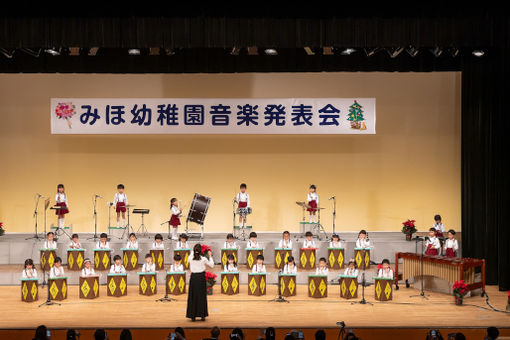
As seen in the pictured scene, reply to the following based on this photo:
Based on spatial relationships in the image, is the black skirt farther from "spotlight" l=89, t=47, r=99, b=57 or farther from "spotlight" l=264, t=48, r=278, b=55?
"spotlight" l=89, t=47, r=99, b=57

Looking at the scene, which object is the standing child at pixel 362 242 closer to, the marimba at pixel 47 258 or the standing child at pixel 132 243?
the standing child at pixel 132 243

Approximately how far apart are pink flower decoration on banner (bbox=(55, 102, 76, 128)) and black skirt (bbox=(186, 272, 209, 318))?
19.5 feet

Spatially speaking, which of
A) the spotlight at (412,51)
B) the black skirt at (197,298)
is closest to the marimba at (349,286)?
the black skirt at (197,298)

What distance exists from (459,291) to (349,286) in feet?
6.34

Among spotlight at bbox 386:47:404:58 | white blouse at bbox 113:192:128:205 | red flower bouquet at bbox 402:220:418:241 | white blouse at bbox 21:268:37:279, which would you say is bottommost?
white blouse at bbox 21:268:37:279

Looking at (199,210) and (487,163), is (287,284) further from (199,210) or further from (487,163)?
(487,163)

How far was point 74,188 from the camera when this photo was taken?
1581cm

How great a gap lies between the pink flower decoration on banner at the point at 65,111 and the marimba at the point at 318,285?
21.7 ft

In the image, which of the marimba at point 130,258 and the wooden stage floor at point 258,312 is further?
the marimba at point 130,258

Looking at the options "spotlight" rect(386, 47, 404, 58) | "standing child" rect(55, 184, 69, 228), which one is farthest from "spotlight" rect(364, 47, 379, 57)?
"standing child" rect(55, 184, 69, 228)

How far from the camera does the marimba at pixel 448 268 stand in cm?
1180

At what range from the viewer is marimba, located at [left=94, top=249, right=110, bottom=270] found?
518 inches

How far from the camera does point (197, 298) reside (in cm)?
1054

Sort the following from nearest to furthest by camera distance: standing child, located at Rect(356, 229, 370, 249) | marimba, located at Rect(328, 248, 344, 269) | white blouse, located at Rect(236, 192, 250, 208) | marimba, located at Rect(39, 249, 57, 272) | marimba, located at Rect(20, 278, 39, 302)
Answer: marimba, located at Rect(20, 278, 39, 302), marimba, located at Rect(39, 249, 57, 272), marimba, located at Rect(328, 248, 344, 269), standing child, located at Rect(356, 229, 370, 249), white blouse, located at Rect(236, 192, 250, 208)
